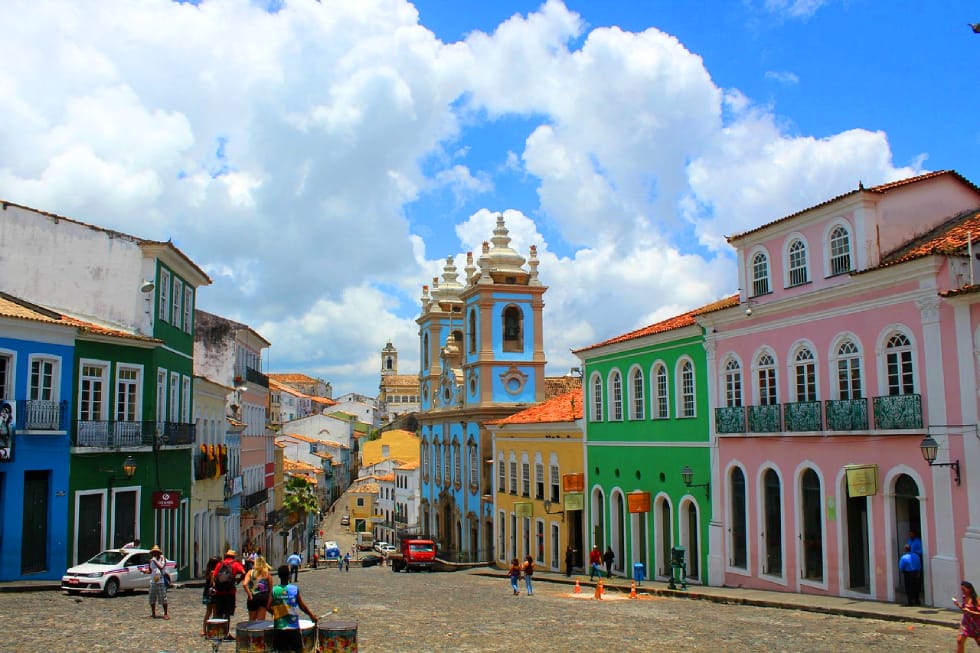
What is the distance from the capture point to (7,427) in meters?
23.0

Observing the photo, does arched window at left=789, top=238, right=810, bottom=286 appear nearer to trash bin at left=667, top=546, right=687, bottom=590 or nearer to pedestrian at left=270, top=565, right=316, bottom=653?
trash bin at left=667, top=546, right=687, bottom=590

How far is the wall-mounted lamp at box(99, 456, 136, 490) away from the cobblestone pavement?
143 inches

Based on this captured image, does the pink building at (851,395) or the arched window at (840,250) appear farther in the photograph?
the arched window at (840,250)

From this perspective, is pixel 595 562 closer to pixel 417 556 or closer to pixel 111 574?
pixel 111 574

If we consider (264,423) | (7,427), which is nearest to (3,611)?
(7,427)

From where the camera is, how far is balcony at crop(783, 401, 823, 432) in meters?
22.5

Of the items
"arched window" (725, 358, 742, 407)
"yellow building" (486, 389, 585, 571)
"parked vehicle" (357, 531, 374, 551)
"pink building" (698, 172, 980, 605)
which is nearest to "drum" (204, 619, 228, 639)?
"pink building" (698, 172, 980, 605)

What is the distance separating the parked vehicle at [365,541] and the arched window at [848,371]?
62.0 meters

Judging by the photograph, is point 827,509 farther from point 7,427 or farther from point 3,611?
point 7,427

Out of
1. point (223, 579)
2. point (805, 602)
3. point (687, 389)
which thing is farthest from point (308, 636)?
point (687, 389)

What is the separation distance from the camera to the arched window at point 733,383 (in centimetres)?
2594

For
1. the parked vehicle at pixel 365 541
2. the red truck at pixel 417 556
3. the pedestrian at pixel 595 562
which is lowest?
the parked vehicle at pixel 365 541

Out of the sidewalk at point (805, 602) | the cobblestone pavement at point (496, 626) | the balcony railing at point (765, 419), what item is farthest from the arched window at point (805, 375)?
the cobblestone pavement at point (496, 626)

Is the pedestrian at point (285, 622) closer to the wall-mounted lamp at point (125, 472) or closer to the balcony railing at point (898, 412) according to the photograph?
the balcony railing at point (898, 412)
